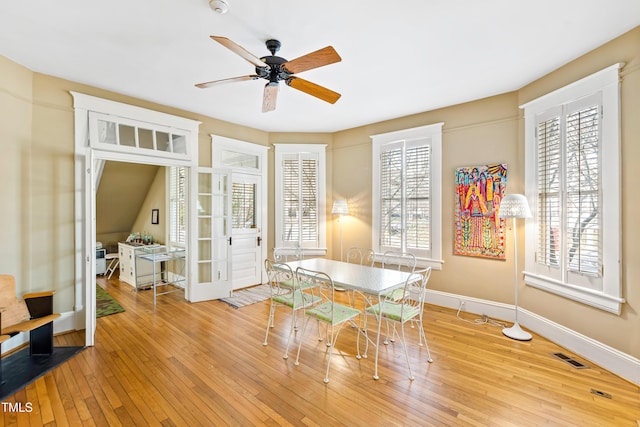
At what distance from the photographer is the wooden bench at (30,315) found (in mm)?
2533

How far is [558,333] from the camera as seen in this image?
303 cm

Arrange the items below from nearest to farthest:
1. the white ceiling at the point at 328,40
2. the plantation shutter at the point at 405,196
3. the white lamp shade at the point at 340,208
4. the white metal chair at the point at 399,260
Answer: the white ceiling at the point at 328,40 → the white metal chair at the point at 399,260 → the plantation shutter at the point at 405,196 → the white lamp shade at the point at 340,208

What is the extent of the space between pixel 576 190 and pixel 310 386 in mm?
3162

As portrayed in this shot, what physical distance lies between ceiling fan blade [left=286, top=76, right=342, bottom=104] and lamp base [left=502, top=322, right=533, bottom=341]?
3228 millimetres

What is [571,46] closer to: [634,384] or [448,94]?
[448,94]

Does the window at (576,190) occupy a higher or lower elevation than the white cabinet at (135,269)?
higher

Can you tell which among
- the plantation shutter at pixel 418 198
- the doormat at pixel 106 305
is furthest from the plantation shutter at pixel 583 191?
the doormat at pixel 106 305

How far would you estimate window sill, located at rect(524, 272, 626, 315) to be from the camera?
253cm

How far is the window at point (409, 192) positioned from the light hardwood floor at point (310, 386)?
4.68 ft

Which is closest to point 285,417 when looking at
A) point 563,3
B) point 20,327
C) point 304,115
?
point 20,327

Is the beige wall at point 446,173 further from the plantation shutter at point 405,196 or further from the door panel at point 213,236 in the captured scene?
the door panel at point 213,236

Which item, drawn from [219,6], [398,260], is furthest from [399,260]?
[219,6]

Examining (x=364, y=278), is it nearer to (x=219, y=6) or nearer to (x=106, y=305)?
(x=219, y=6)

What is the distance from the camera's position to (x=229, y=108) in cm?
427
